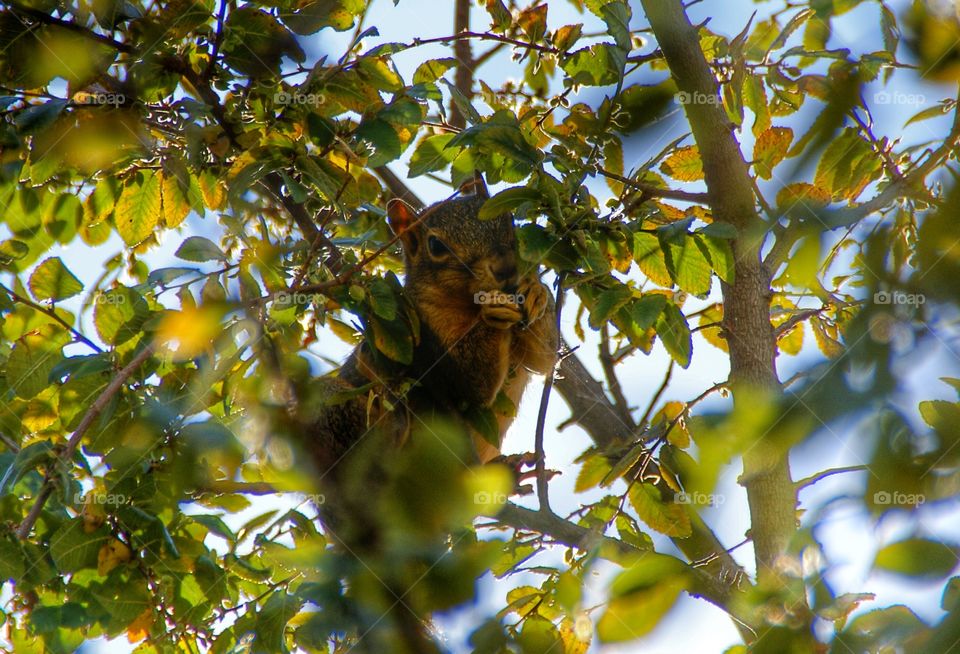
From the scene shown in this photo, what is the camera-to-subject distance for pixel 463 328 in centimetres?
278

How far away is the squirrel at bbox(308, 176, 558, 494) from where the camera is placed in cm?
242

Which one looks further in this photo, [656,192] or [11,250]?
[11,250]

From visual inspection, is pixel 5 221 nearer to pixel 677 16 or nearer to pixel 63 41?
pixel 63 41

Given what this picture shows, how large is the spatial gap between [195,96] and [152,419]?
861 millimetres

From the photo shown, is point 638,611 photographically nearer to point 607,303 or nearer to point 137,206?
point 607,303

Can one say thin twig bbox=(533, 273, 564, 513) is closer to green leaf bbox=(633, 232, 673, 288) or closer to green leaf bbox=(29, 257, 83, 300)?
green leaf bbox=(633, 232, 673, 288)

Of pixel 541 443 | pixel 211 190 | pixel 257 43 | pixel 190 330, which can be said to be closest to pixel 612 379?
pixel 541 443

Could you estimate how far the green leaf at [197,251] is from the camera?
1719 mm

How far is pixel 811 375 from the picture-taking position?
1.78 ft

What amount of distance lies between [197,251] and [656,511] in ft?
3.60

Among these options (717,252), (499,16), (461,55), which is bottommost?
(717,252)

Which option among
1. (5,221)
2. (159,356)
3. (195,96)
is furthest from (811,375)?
(5,221)

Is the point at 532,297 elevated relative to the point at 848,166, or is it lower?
elevated

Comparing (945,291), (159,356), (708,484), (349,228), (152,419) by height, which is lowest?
(708,484)
